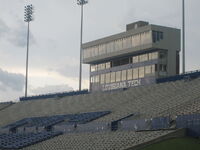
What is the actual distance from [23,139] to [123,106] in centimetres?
1105

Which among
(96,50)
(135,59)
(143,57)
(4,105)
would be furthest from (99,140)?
(4,105)

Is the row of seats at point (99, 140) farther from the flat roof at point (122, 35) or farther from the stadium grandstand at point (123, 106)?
the flat roof at point (122, 35)

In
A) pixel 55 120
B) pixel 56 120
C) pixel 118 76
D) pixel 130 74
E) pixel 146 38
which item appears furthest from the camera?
pixel 118 76

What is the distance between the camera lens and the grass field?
31.3 meters

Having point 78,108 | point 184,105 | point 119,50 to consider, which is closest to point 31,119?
point 78,108

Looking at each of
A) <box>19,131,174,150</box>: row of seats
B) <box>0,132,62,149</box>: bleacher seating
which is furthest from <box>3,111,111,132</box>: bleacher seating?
<box>19,131,174,150</box>: row of seats

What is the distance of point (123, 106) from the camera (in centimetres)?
4922

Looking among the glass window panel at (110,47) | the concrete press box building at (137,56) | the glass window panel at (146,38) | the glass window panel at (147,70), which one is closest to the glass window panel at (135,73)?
the concrete press box building at (137,56)

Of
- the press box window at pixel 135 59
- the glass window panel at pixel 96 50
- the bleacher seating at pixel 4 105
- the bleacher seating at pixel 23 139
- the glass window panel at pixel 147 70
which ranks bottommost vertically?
the bleacher seating at pixel 23 139

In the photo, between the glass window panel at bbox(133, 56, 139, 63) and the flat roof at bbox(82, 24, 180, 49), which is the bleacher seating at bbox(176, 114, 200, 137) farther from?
the glass window panel at bbox(133, 56, 139, 63)

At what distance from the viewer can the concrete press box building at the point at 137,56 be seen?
5716cm

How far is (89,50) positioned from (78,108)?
13.0 meters

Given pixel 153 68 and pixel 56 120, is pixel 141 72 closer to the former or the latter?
pixel 153 68

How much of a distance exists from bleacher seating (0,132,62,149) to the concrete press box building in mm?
15574
